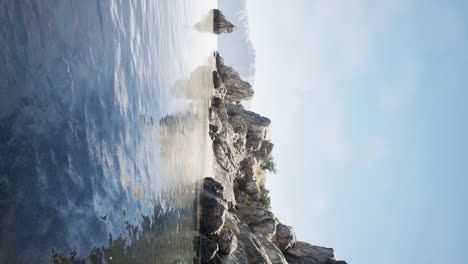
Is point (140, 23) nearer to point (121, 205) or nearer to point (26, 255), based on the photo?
point (121, 205)

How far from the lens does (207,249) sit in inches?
787

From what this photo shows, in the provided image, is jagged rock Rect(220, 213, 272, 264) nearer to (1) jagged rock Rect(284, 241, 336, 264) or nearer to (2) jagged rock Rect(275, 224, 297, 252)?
(2) jagged rock Rect(275, 224, 297, 252)

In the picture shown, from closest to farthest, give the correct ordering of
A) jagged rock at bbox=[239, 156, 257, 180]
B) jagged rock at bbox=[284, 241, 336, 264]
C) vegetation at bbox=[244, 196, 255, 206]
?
jagged rock at bbox=[284, 241, 336, 264], vegetation at bbox=[244, 196, 255, 206], jagged rock at bbox=[239, 156, 257, 180]

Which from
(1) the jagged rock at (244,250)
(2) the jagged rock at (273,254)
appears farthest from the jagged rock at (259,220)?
(1) the jagged rock at (244,250)

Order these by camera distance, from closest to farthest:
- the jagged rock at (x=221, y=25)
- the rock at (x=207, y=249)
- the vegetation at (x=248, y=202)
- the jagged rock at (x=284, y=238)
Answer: the rock at (x=207, y=249) < the jagged rock at (x=284, y=238) < the vegetation at (x=248, y=202) < the jagged rock at (x=221, y=25)

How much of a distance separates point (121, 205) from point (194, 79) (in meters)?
18.2

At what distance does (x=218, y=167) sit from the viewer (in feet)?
116

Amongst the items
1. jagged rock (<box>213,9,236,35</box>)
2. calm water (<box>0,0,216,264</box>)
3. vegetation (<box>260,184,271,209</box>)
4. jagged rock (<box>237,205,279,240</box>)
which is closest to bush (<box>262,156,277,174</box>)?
vegetation (<box>260,184,271,209</box>)

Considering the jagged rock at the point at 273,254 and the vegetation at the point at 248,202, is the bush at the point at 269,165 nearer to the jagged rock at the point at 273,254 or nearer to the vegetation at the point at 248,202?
the vegetation at the point at 248,202

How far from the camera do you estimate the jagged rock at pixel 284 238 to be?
111 feet

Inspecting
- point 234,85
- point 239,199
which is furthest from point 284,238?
point 234,85

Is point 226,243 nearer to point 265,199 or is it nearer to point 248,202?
point 248,202

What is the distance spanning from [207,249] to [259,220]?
1542cm

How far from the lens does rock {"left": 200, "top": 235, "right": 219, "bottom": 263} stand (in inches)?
775
